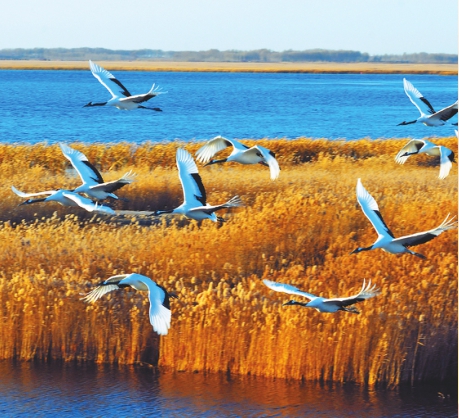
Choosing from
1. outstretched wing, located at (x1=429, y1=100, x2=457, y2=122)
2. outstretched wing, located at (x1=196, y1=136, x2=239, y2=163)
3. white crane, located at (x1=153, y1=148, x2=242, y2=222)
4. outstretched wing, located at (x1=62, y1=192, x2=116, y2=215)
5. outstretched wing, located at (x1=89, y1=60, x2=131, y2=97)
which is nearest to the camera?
outstretched wing, located at (x1=62, y1=192, x2=116, y2=215)

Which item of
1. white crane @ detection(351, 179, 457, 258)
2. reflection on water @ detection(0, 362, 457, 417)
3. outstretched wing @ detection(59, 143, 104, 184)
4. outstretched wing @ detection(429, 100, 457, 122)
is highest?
outstretched wing @ detection(429, 100, 457, 122)

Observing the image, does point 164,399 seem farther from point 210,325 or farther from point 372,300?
point 372,300

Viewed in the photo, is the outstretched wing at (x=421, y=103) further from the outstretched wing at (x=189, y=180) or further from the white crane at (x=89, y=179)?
the white crane at (x=89, y=179)

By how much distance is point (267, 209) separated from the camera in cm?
1698

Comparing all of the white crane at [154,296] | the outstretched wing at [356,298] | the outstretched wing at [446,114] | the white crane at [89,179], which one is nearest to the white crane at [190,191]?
the white crane at [89,179]

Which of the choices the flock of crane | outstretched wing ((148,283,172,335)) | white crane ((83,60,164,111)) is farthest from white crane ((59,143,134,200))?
outstretched wing ((148,283,172,335))

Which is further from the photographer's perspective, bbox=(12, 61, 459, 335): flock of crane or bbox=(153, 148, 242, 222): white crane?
bbox=(153, 148, 242, 222): white crane

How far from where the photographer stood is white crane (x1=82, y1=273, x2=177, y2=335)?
1006cm

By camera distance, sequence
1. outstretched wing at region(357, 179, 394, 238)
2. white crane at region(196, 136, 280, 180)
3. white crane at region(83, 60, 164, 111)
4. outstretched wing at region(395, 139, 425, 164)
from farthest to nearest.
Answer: outstretched wing at region(395, 139, 425, 164)
white crane at region(83, 60, 164, 111)
white crane at region(196, 136, 280, 180)
outstretched wing at region(357, 179, 394, 238)

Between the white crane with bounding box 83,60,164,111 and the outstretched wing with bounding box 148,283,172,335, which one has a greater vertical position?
the white crane with bounding box 83,60,164,111

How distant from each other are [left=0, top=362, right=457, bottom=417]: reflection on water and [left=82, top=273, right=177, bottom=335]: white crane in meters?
2.00

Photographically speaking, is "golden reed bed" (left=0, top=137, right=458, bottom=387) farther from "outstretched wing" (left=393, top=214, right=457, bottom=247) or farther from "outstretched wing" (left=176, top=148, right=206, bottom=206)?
"outstretched wing" (left=393, top=214, right=457, bottom=247)

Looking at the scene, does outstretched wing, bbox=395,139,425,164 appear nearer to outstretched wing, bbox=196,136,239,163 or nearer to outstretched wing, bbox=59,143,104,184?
outstretched wing, bbox=196,136,239,163

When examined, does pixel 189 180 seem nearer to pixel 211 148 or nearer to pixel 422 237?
pixel 211 148
